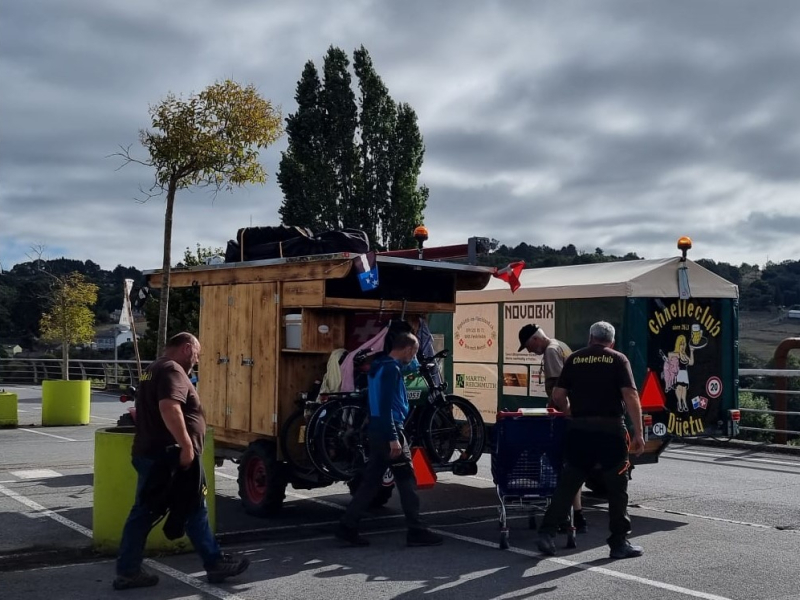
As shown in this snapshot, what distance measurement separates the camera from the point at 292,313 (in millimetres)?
9500

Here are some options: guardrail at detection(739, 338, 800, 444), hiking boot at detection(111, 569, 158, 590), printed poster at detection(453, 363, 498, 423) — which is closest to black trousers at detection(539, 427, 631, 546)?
hiking boot at detection(111, 569, 158, 590)

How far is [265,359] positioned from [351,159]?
32.7 metres

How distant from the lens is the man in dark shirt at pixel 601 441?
24.4 feet

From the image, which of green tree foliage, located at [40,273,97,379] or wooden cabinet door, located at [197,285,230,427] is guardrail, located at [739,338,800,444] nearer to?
wooden cabinet door, located at [197,285,230,427]

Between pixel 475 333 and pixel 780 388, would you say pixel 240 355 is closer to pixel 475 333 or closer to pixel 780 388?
pixel 475 333

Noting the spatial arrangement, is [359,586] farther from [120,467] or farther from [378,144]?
[378,144]

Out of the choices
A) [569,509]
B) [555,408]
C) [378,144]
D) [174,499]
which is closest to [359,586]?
[174,499]

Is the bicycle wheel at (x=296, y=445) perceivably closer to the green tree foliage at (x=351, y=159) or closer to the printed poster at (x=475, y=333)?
the printed poster at (x=475, y=333)

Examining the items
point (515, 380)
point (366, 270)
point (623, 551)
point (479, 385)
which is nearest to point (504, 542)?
point (623, 551)

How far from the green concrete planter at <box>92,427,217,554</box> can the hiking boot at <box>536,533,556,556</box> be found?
285 cm

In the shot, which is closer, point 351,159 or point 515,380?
point 515,380

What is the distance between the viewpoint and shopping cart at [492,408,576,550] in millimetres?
8016

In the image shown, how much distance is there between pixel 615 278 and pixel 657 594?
4.81 metres

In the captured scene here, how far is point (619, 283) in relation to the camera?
1018 centimetres
